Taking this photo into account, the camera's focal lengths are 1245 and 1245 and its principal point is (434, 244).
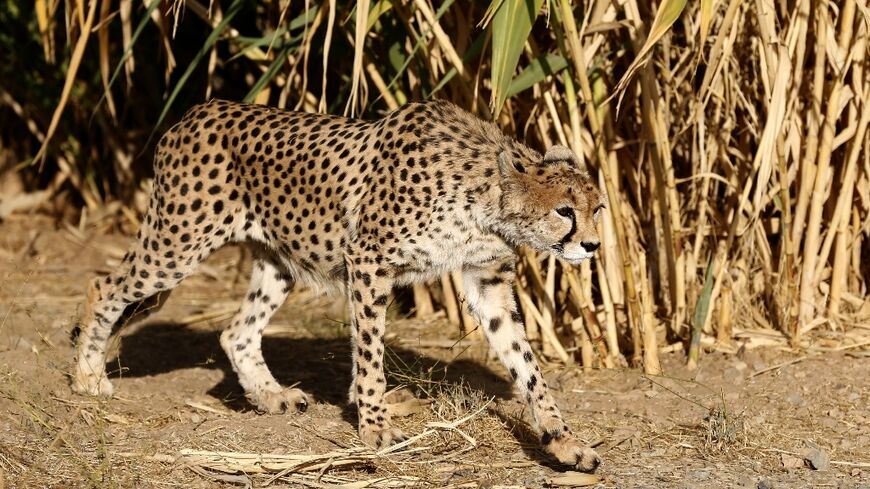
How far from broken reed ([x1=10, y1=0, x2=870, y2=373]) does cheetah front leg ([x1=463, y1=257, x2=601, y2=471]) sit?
673mm

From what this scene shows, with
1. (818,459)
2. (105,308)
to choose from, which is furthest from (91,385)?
(818,459)

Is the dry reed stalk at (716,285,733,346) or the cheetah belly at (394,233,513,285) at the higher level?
the cheetah belly at (394,233,513,285)

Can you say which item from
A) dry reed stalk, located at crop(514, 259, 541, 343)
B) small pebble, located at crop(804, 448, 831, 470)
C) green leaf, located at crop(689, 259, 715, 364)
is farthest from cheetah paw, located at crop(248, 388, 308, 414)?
small pebble, located at crop(804, 448, 831, 470)

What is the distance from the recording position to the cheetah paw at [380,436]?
458 centimetres

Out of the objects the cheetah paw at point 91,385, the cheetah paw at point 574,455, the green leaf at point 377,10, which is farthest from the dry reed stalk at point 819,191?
the cheetah paw at point 91,385

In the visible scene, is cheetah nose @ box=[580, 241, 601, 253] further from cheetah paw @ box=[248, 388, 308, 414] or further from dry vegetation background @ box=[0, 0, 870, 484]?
cheetah paw @ box=[248, 388, 308, 414]

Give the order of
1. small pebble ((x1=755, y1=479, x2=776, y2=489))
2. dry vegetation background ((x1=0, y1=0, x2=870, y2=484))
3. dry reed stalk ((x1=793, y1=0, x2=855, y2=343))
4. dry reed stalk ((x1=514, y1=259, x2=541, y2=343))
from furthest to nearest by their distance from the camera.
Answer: dry reed stalk ((x1=514, y1=259, x2=541, y2=343)) → dry reed stalk ((x1=793, y1=0, x2=855, y2=343)) → dry vegetation background ((x1=0, y1=0, x2=870, y2=484)) → small pebble ((x1=755, y1=479, x2=776, y2=489))

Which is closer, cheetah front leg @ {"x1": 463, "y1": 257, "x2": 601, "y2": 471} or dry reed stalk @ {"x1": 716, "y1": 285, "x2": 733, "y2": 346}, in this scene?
cheetah front leg @ {"x1": 463, "y1": 257, "x2": 601, "y2": 471}

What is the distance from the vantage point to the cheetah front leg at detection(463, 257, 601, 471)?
4.50 m

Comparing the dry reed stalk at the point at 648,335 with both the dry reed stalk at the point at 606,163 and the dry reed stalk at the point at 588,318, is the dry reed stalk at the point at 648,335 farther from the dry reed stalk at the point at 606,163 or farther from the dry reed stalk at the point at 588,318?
the dry reed stalk at the point at 588,318

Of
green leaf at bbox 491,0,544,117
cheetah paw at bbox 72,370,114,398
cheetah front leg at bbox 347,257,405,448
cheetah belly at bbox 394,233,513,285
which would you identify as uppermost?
green leaf at bbox 491,0,544,117

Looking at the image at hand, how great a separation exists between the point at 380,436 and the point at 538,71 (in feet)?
5.23

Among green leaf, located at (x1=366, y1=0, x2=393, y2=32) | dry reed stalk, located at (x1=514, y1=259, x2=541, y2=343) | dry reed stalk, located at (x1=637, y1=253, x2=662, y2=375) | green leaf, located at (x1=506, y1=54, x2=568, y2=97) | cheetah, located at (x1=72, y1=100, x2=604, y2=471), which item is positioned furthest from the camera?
dry reed stalk, located at (x1=514, y1=259, x2=541, y2=343)

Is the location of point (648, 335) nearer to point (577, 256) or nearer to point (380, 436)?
point (577, 256)
